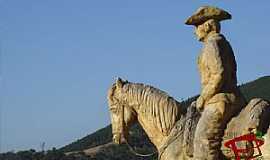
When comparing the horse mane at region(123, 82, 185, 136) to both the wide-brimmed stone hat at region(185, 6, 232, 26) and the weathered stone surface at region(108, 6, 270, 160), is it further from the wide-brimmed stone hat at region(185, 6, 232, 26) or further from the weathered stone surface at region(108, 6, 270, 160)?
the wide-brimmed stone hat at region(185, 6, 232, 26)

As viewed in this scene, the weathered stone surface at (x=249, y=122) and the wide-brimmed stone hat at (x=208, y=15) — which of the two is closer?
the weathered stone surface at (x=249, y=122)

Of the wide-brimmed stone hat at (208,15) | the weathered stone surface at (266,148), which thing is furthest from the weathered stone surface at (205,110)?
the weathered stone surface at (266,148)

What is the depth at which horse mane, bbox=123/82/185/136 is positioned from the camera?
1180 cm

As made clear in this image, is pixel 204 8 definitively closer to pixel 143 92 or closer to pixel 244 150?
pixel 143 92

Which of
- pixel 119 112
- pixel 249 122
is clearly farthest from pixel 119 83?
pixel 249 122

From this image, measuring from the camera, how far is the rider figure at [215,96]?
1085 centimetres

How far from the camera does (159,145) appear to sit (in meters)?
12.0

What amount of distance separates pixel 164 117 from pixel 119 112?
960mm

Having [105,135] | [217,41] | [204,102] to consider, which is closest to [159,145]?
[204,102]

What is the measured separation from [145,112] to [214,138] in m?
1.62

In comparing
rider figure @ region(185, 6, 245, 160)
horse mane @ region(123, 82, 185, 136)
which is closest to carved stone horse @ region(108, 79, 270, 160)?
horse mane @ region(123, 82, 185, 136)

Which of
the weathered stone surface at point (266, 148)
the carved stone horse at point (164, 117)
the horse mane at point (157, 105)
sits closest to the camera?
the weathered stone surface at point (266, 148)
